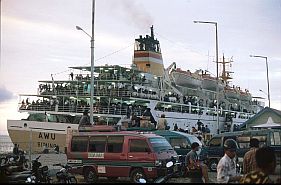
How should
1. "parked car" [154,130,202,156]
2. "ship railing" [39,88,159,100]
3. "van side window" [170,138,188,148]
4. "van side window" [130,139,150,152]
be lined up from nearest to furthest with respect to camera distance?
"van side window" [130,139,150,152] → "parked car" [154,130,202,156] → "van side window" [170,138,188,148] → "ship railing" [39,88,159,100]

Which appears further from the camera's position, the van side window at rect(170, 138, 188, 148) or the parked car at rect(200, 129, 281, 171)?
the van side window at rect(170, 138, 188, 148)

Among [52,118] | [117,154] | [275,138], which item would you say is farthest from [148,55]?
[117,154]

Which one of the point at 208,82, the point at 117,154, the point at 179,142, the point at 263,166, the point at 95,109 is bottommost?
the point at 117,154

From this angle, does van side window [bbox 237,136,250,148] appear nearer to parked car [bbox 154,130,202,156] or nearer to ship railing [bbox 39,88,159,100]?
parked car [bbox 154,130,202,156]

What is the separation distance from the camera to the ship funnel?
1876 inches

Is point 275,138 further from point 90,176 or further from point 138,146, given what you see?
point 90,176

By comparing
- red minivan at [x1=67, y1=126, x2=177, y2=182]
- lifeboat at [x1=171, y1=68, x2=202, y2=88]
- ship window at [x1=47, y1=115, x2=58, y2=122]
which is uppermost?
lifeboat at [x1=171, y1=68, x2=202, y2=88]

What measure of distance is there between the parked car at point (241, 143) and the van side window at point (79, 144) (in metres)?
6.10

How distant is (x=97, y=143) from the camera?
624 inches

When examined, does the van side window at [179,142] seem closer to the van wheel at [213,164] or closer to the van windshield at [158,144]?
the van wheel at [213,164]

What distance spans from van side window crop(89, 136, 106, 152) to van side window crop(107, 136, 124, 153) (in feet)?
0.87

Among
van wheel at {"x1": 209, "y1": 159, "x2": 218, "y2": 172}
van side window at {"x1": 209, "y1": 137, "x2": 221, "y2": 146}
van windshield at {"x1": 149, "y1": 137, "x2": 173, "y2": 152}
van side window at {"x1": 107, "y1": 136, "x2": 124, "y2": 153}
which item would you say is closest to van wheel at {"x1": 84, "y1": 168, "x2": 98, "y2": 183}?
van side window at {"x1": 107, "y1": 136, "x2": 124, "y2": 153}

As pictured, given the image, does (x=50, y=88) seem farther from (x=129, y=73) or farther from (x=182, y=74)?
(x=182, y=74)

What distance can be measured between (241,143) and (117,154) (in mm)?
6578
